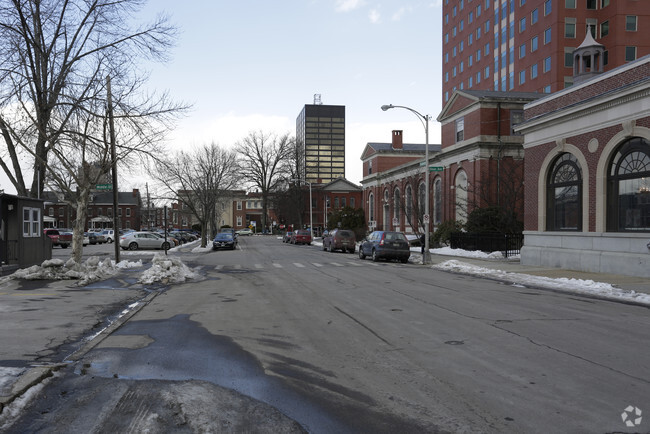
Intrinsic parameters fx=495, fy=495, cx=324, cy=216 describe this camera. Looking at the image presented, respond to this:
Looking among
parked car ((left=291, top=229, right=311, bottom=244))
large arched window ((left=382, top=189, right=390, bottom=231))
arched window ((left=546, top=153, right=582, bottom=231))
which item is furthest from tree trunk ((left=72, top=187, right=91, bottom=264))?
large arched window ((left=382, top=189, right=390, bottom=231))

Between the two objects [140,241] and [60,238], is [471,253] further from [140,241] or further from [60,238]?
[60,238]

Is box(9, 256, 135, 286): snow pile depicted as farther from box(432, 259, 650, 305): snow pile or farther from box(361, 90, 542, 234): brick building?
box(361, 90, 542, 234): brick building

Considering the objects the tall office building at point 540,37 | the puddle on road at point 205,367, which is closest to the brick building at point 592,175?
the puddle on road at point 205,367

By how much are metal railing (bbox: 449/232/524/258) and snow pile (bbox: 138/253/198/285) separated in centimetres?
1780

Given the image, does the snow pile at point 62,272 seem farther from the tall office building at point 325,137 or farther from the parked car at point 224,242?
the tall office building at point 325,137

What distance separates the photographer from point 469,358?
6.40 metres

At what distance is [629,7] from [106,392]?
57.6m

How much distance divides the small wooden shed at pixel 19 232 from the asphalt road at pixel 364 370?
9.44 m

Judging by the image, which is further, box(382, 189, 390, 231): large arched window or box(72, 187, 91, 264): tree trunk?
box(382, 189, 390, 231): large arched window

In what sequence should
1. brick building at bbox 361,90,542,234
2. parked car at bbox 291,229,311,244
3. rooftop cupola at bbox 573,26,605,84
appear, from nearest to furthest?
1. rooftop cupola at bbox 573,26,605,84
2. brick building at bbox 361,90,542,234
3. parked car at bbox 291,229,311,244

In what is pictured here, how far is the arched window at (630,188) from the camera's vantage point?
679 inches

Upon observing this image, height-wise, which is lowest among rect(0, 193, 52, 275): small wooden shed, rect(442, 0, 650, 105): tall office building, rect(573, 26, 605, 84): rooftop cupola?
rect(0, 193, 52, 275): small wooden shed

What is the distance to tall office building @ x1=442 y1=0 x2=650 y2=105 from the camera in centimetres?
4806

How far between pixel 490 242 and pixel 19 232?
2456cm
